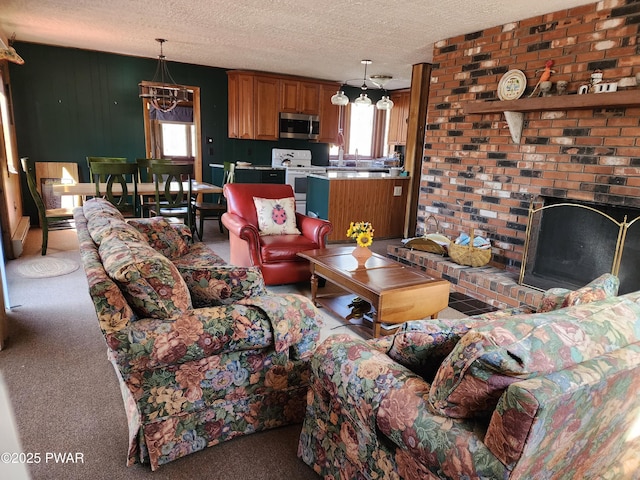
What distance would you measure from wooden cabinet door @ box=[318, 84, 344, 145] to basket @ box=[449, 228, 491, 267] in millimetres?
4630

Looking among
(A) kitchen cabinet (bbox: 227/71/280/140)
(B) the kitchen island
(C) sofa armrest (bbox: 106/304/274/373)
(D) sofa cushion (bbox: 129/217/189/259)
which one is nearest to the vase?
(D) sofa cushion (bbox: 129/217/189/259)

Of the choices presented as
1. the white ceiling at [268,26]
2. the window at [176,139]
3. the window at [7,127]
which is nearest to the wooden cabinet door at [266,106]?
the white ceiling at [268,26]

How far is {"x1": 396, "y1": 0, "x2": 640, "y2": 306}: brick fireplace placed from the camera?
3.09 metres

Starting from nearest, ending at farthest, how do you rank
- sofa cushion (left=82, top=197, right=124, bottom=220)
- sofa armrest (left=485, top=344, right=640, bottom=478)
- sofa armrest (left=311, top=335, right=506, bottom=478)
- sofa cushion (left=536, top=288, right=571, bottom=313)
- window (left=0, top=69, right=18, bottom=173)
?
sofa armrest (left=485, top=344, right=640, bottom=478), sofa armrest (left=311, top=335, right=506, bottom=478), sofa cushion (left=536, top=288, right=571, bottom=313), sofa cushion (left=82, top=197, right=124, bottom=220), window (left=0, top=69, right=18, bottom=173)

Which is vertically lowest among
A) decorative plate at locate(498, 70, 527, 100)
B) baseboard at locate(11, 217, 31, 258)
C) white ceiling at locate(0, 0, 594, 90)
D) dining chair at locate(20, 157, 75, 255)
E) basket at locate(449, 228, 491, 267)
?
baseboard at locate(11, 217, 31, 258)

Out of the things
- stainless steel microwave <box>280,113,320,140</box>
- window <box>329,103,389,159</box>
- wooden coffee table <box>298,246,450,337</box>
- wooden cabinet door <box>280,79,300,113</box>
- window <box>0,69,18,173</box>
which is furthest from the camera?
window <box>329,103,389,159</box>

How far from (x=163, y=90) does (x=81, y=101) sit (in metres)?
1.61

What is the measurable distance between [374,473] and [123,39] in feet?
18.7

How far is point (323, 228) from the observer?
3795 mm

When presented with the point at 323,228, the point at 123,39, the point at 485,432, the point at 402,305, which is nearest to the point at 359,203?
the point at 323,228

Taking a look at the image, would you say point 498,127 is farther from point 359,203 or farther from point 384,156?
point 384,156

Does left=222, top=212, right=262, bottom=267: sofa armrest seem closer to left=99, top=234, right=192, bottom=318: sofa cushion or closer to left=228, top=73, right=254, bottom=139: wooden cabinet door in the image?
left=99, top=234, right=192, bottom=318: sofa cushion

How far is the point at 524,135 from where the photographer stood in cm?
375

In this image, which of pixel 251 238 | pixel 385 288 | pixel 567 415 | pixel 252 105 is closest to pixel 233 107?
pixel 252 105
